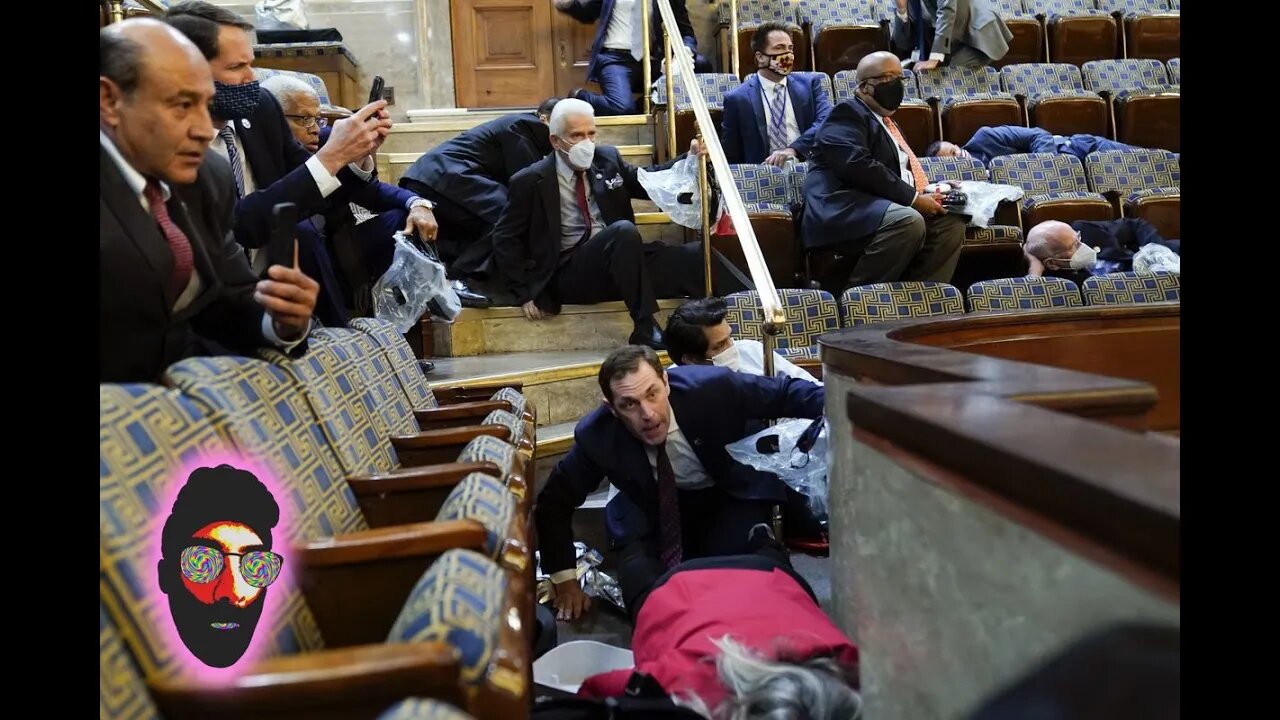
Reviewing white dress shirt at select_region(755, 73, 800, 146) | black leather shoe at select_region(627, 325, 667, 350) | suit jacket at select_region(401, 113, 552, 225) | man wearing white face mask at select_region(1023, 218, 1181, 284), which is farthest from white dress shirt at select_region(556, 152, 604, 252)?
man wearing white face mask at select_region(1023, 218, 1181, 284)

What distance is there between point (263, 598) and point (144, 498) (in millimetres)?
93

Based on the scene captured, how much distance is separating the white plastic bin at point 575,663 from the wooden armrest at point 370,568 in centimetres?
29

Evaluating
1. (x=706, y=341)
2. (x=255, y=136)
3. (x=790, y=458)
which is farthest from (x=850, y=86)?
(x=255, y=136)

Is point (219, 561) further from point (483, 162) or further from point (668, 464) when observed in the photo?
point (483, 162)

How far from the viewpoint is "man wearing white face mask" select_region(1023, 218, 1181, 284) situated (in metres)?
1.80

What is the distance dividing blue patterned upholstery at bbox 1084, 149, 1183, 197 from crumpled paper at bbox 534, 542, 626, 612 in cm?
163

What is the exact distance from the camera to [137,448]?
44 cm

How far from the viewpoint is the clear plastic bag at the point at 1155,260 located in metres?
1.81

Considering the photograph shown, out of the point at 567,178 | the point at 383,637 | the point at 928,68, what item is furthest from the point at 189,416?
the point at 928,68

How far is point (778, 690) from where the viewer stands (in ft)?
2.20

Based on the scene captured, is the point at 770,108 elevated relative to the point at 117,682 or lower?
elevated

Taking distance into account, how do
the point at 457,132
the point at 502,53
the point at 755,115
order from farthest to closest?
the point at 502,53 → the point at 457,132 → the point at 755,115
